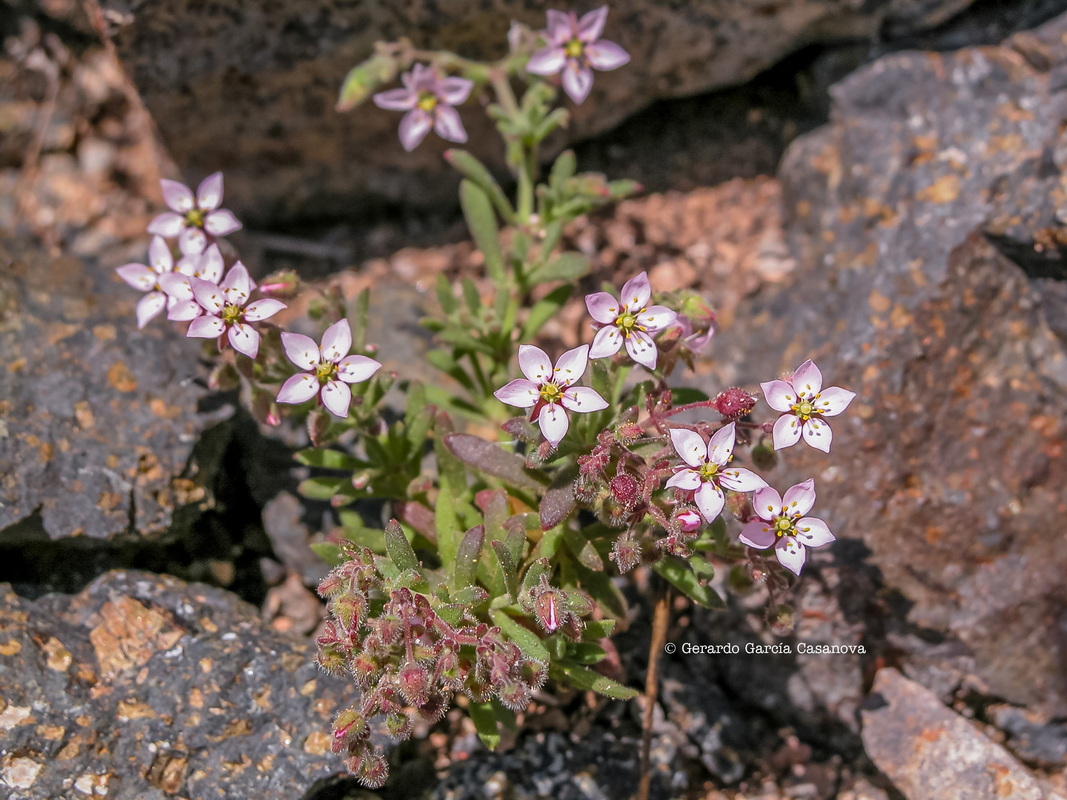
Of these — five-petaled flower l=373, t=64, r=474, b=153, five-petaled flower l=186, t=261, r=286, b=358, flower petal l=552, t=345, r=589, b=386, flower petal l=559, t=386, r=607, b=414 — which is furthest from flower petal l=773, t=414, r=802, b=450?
five-petaled flower l=373, t=64, r=474, b=153

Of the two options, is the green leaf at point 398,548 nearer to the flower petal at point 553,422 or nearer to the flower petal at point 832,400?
the flower petal at point 553,422

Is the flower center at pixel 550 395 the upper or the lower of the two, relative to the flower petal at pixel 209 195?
lower

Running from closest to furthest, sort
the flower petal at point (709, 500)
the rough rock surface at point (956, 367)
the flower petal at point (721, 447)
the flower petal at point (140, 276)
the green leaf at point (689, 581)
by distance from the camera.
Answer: the flower petal at point (709, 500)
the flower petal at point (721, 447)
the green leaf at point (689, 581)
the flower petal at point (140, 276)
the rough rock surface at point (956, 367)

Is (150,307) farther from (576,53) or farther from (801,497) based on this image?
(801,497)

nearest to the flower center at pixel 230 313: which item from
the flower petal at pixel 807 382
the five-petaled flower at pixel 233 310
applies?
the five-petaled flower at pixel 233 310

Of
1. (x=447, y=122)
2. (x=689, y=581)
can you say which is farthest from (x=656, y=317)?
(x=447, y=122)

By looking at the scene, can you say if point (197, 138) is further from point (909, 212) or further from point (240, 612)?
point (909, 212)

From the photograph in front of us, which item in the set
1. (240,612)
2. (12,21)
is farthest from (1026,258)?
(12,21)
